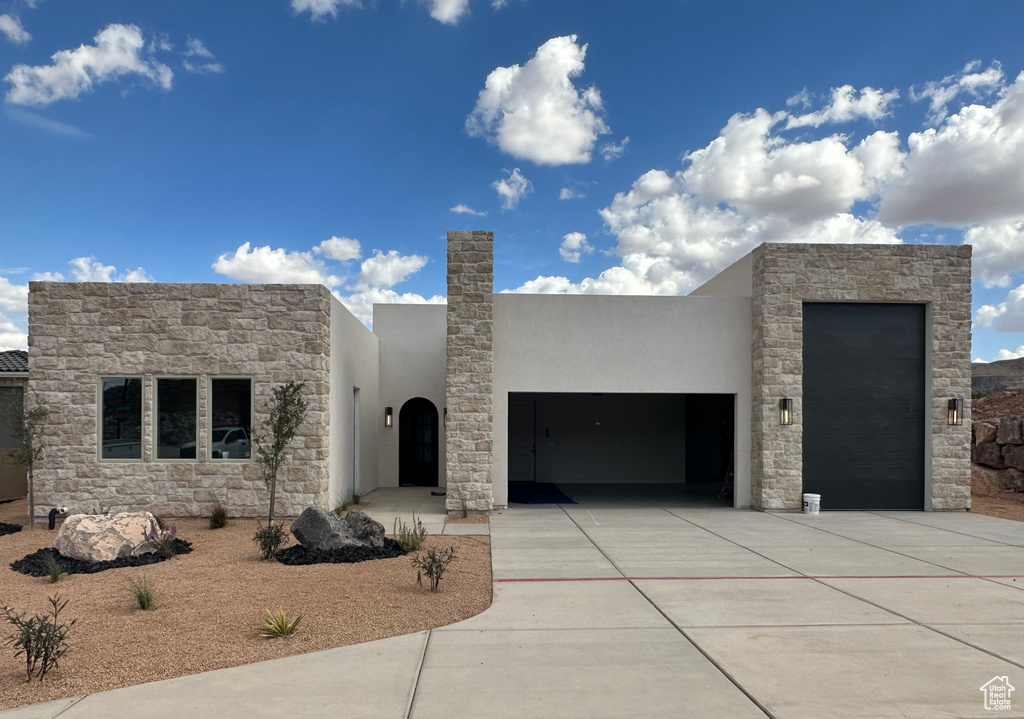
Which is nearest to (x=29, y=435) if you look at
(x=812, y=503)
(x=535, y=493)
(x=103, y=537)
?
(x=103, y=537)

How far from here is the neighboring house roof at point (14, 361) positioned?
1413cm

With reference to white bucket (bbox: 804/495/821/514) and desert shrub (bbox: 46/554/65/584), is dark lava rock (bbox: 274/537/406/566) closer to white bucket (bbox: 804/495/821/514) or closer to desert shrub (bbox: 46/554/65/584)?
desert shrub (bbox: 46/554/65/584)

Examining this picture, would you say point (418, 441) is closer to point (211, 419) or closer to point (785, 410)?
point (211, 419)

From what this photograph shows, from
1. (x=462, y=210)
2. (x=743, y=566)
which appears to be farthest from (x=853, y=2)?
(x=743, y=566)

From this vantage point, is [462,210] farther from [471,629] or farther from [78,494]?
[471,629]

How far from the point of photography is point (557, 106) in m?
15.0

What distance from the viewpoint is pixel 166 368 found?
11164 mm

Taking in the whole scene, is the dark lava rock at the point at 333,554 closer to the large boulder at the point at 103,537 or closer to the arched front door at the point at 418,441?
the large boulder at the point at 103,537

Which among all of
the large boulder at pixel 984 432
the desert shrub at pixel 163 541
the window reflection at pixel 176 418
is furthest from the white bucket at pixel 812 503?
the window reflection at pixel 176 418

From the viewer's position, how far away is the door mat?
14.4 metres

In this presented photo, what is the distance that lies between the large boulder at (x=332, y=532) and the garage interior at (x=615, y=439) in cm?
984

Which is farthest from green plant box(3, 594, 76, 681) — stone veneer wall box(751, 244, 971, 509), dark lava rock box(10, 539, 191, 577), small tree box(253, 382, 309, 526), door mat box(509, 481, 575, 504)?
stone veneer wall box(751, 244, 971, 509)

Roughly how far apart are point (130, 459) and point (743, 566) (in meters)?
10.1

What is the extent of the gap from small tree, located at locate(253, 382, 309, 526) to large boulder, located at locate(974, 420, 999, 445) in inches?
692
